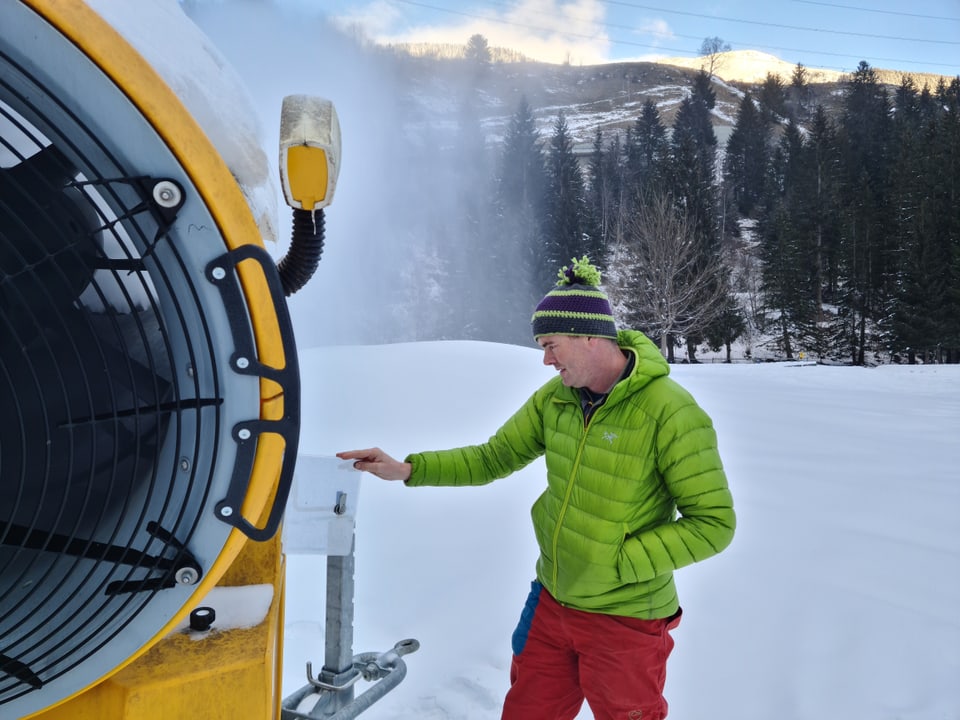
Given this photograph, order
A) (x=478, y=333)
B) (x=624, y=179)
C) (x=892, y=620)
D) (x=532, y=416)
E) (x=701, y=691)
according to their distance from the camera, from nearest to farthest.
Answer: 1. (x=532, y=416)
2. (x=701, y=691)
3. (x=892, y=620)
4. (x=478, y=333)
5. (x=624, y=179)

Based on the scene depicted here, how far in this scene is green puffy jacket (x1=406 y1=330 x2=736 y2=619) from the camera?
1525 mm

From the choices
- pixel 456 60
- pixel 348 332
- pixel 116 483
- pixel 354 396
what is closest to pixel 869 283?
pixel 348 332

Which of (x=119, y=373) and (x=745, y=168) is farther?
(x=745, y=168)

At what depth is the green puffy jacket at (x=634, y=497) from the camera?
1.53 m

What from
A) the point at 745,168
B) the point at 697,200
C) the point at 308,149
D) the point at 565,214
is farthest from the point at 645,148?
the point at 308,149

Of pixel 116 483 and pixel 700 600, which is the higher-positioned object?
pixel 116 483

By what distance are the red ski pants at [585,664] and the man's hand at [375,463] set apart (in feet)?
1.71

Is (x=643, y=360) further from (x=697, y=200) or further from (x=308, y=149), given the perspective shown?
(x=697, y=200)

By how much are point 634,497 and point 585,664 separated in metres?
0.44

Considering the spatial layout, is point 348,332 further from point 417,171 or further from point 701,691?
point 701,691

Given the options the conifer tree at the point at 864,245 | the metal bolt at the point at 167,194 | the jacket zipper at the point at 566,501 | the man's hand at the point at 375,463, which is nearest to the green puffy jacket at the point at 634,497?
the jacket zipper at the point at 566,501

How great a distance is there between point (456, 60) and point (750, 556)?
63.4 meters

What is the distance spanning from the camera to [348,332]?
33312 millimetres

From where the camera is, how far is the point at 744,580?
324 cm
